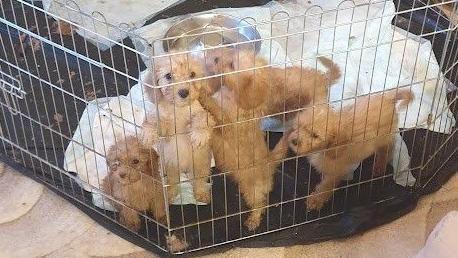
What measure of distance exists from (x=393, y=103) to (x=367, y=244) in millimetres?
361

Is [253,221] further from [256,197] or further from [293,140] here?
[293,140]

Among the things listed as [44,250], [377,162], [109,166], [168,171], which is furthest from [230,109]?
[44,250]

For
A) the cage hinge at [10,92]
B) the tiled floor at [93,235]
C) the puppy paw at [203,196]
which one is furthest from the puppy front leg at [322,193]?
the cage hinge at [10,92]

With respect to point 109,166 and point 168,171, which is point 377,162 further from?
point 109,166

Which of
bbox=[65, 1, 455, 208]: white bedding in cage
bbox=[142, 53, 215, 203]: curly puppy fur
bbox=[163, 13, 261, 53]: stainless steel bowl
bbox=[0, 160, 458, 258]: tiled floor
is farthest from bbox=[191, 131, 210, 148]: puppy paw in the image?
bbox=[163, 13, 261, 53]: stainless steel bowl

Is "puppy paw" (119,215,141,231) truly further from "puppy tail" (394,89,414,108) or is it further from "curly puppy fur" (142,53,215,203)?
"puppy tail" (394,89,414,108)

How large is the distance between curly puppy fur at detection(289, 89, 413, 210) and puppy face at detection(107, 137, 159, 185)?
35 centimetres

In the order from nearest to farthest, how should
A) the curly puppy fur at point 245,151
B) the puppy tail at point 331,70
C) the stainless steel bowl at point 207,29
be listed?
the curly puppy fur at point 245,151
the puppy tail at point 331,70
the stainless steel bowl at point 207,29

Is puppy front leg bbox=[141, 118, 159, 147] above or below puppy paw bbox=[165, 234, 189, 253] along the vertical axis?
above

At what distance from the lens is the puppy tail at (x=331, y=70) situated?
1.77 m

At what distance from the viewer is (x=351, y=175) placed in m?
1.78

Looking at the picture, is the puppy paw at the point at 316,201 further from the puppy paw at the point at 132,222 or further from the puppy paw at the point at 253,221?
the puppy paw at the point at 132,222

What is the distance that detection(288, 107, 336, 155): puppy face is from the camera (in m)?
1.59

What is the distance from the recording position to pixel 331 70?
177 cm
